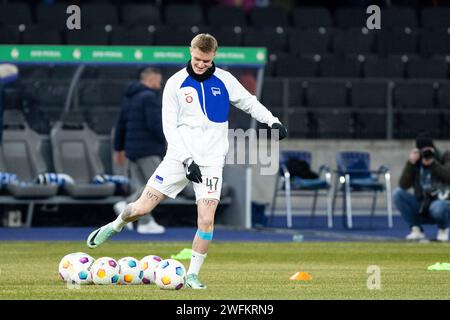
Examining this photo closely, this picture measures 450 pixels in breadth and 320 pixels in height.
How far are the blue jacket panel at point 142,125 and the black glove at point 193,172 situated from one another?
34.5ft

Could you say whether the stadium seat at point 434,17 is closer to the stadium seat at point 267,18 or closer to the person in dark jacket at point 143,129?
the stadium seat at point 267,18

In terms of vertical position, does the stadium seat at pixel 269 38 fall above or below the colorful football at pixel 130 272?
above

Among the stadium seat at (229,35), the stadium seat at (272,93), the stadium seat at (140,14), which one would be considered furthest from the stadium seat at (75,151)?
the stadium seat at (140,14)

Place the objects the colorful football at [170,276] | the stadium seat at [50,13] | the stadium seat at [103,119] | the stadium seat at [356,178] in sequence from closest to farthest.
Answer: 1. the colorful football at [170,276]
2. the stadium seat at [356,178]
3. the stadium seat at [103,119]
4. the stadium seat at [50,13]

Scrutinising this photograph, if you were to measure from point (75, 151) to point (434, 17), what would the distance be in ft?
34.4

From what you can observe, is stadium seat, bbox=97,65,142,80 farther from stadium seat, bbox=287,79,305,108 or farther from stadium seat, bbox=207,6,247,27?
stadium seat, bbox=207,6,247,27

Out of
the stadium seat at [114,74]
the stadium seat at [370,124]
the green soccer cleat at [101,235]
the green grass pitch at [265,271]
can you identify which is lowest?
the green grass pitch at [265,271]

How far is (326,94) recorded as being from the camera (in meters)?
28.7

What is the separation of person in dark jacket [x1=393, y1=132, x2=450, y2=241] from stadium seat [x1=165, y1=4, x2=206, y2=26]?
32.2 ft

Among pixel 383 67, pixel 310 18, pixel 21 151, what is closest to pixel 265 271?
pixel 21 151

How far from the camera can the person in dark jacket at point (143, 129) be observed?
23.8 meters

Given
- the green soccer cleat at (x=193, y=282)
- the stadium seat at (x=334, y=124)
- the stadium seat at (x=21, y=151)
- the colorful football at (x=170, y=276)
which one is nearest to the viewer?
the colorful football at (x=170, y=276)

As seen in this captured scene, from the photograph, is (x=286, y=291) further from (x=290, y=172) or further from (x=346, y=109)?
(x=346, y=109)
